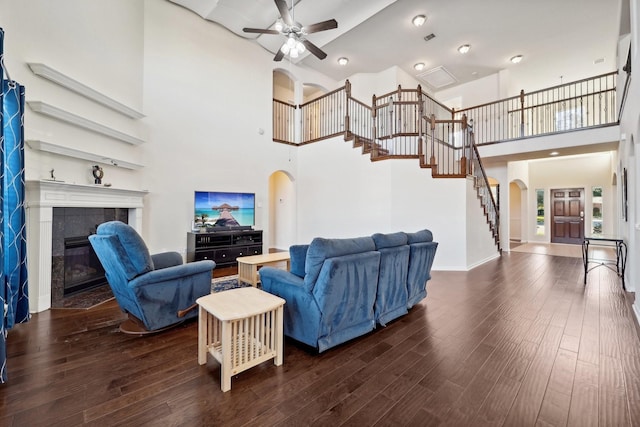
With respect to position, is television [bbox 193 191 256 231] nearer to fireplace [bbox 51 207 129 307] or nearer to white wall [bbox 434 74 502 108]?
fireplace [bbox 51 207 129 307]

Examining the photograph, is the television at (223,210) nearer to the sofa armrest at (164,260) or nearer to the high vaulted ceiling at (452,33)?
the sofa armrest at (164,260)

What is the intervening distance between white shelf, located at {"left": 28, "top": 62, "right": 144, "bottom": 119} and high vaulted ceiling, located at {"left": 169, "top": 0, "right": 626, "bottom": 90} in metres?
2.68

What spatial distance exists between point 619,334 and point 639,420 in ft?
4.88

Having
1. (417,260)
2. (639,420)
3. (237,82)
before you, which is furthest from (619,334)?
(237,82)

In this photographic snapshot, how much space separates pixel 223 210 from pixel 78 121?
Answer: 9.07 feet

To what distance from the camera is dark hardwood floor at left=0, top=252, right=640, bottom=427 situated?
1565 mm

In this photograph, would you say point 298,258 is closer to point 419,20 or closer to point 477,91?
point 419,20

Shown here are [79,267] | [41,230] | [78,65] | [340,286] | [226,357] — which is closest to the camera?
[226,357]

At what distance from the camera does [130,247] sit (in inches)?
98.3

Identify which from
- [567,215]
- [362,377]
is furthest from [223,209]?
[567,215]

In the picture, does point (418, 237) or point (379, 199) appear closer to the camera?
point (418, 237)

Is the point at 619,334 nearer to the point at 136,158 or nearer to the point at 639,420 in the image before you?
the point at 639,420

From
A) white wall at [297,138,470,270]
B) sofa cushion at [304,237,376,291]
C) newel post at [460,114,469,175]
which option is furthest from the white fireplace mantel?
newel post at [460,114,469,175]

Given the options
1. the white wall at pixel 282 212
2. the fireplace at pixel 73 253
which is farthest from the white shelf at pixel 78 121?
the white wall at pixel 282 212
